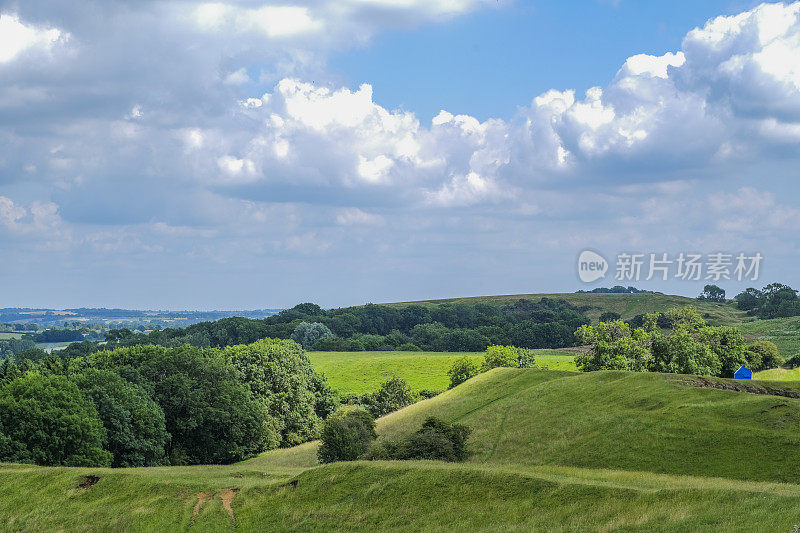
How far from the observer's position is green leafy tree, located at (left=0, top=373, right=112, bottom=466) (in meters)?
52.6

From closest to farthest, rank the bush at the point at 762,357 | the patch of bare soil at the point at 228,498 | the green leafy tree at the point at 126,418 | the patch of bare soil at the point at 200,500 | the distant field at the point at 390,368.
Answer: the patch of bare soil at the point at 228,498 → the patch of bare soil at the point at 200,500 → the green leafy tree at the point at 126,418 → the bush at the point at 762,357 → the distant field at the point at 390,368

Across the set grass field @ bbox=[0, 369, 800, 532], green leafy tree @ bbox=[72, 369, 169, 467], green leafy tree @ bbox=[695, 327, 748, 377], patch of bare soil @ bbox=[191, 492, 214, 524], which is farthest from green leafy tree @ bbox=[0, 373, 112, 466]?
green leafy tree @ bbox=[695, 327, 748, 377]

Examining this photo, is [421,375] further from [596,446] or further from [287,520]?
[287,520]

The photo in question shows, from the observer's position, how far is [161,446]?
66062 millimetres

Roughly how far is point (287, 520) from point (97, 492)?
11926 millimetres

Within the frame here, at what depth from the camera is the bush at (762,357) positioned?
9769cm

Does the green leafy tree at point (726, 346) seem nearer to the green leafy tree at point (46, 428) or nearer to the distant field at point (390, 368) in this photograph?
the distant field at point (390, 368)

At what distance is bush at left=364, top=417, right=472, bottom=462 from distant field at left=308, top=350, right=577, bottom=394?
72.0m

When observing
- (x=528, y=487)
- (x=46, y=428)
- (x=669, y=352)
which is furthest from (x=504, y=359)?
(x=528, y=487)

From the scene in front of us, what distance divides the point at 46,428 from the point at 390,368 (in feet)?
326

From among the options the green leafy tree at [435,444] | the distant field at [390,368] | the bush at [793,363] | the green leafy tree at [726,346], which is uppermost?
the green leafy tree at [726,346]

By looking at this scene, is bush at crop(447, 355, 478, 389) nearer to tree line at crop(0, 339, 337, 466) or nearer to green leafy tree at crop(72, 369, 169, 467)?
tree line at crop(0, 339, 337, 466)

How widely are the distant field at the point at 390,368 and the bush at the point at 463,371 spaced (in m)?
5.57

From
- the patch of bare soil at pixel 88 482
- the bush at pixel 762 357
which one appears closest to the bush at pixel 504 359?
the bush at pixel 762 357
